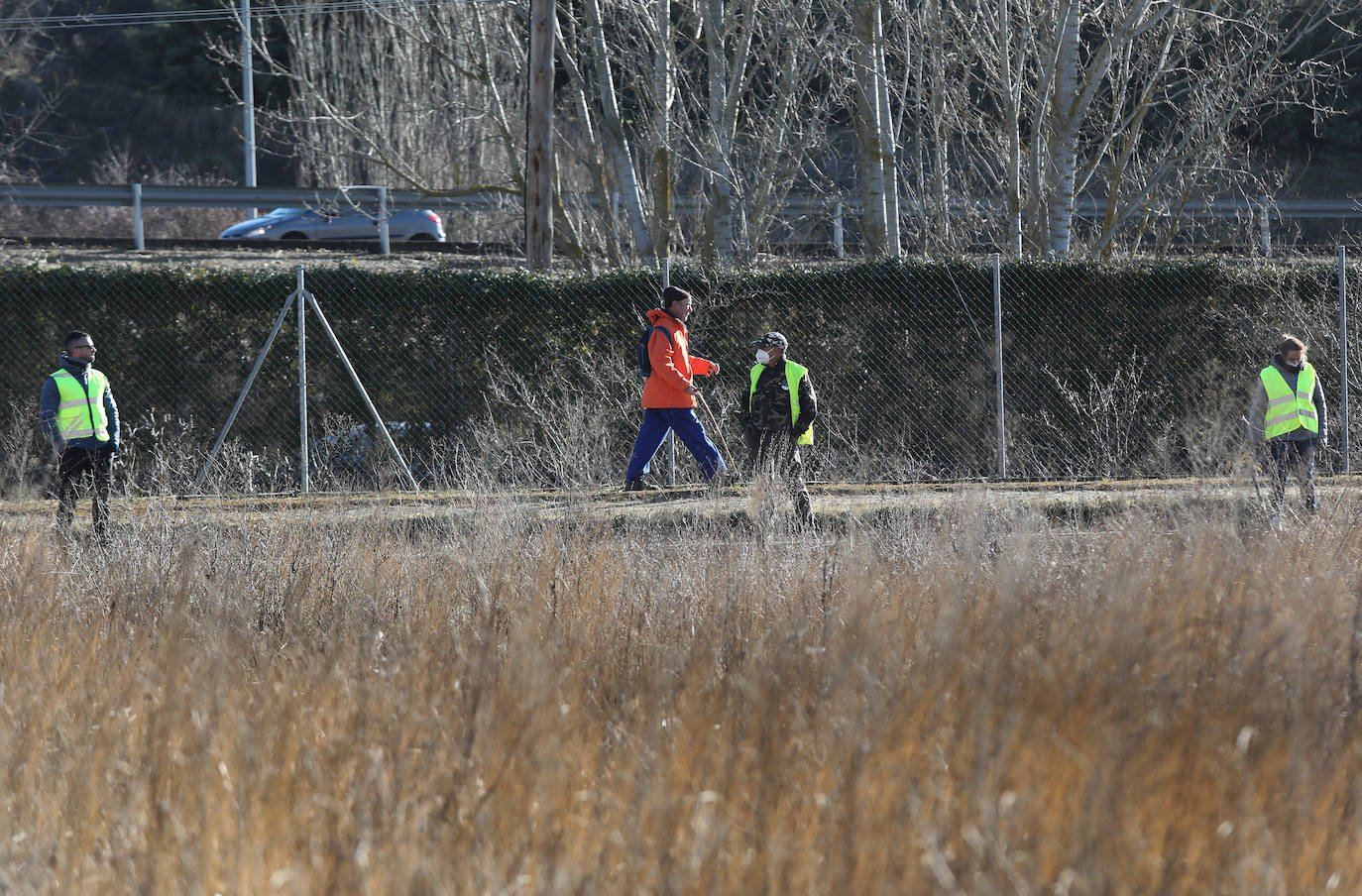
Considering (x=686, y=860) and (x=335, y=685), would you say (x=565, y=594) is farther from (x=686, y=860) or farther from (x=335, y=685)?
(x=686, y=860)

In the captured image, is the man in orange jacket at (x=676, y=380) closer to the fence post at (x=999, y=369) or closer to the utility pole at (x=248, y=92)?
the fence post at (x=999, y=369)

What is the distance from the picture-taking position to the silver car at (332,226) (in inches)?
942

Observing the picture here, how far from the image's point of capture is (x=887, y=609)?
17.6 ft

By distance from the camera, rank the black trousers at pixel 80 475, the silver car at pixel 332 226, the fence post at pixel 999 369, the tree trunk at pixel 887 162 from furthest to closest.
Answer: the silver car at pixel 332 226 < the tree trunk at pixel 887 162 < the fence post at pixel 999 369 < the black trousers at pixel 80 475

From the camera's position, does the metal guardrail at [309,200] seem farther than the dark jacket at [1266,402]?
Yes

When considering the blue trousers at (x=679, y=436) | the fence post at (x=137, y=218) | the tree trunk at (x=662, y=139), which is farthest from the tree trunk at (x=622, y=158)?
the fence post at (x=137, y=218)

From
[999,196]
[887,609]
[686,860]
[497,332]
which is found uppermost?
[999,196]

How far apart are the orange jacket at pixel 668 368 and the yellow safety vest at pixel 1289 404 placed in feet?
13.2

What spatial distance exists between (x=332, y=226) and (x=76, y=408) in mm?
17016

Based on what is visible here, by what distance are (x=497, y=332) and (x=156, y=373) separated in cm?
313

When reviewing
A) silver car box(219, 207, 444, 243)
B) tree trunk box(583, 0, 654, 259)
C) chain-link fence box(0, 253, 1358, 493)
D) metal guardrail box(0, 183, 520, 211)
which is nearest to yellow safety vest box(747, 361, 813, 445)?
chain-link fence box(0, 253, 1358, 493)

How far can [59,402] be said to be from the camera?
8.93 metres

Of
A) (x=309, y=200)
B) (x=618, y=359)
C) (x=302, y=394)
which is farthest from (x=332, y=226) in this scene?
(x=302, y=394)

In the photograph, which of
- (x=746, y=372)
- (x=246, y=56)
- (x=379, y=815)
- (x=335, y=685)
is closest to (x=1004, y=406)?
(x=746, y=372)
